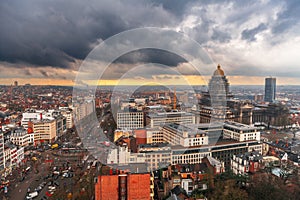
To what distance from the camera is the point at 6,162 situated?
5766 millimetres

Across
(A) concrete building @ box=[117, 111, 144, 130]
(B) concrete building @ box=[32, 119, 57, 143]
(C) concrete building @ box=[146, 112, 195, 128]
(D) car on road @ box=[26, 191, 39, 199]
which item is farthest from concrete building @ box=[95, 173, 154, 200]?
Answer: (A) concrete building @ box=[117, 111, 144, 130]

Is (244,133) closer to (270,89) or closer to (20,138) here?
(20,138)

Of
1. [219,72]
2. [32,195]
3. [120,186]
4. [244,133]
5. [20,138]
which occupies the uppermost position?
[219,72]

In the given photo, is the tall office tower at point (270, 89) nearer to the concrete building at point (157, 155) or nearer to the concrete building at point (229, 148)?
the concrete building at point (229, 148)

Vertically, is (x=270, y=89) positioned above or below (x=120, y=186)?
above

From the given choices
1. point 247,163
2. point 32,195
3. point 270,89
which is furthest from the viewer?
point 270,89

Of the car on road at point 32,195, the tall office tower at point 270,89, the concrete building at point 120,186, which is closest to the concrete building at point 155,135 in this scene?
the car on road at point 32,195

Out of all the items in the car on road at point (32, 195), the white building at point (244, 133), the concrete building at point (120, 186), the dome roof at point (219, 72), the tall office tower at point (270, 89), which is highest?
the dome roof at point (219, 72)

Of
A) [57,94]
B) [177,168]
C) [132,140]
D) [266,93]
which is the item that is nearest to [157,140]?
[132,140]

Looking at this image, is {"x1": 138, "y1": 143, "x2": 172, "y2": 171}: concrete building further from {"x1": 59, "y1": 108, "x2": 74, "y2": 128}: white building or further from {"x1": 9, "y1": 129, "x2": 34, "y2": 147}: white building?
{"x1": 59, "y1": 108, "x2": 74, "y2": 128}: white building

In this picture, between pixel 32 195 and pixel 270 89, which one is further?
pixel 270 89

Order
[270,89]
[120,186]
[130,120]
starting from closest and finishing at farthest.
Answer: [120,186] → [130,120] → [270,89]

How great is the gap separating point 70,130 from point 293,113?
1264 centimetres

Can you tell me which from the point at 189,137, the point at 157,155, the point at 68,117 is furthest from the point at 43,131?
the point at 189,137
